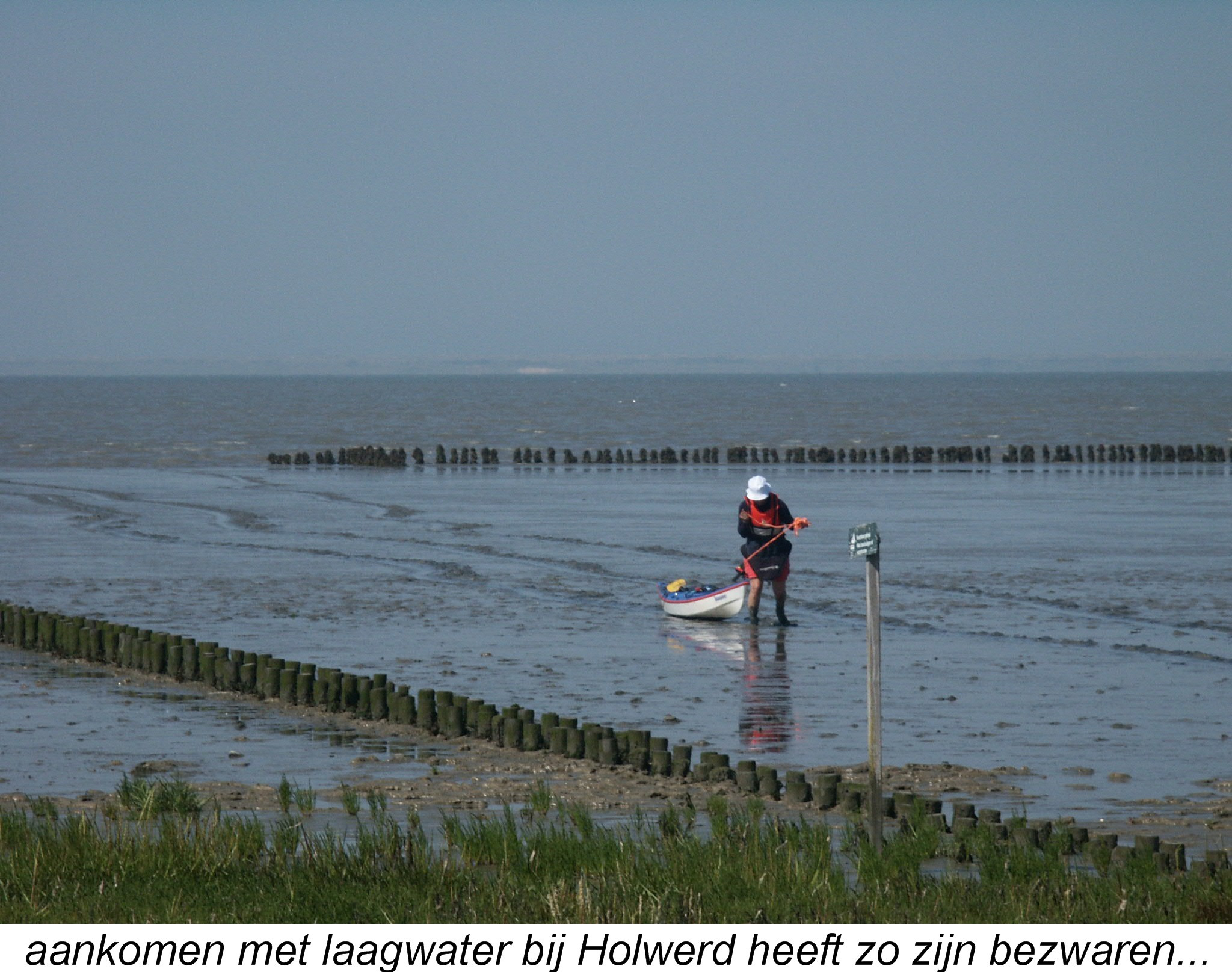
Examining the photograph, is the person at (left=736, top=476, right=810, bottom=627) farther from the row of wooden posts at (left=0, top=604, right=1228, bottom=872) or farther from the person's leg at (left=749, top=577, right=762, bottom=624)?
the row of wooden posts at (left=0, top=604, right=1228, bottom=872)

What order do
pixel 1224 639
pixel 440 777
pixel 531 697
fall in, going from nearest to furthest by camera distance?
pixel 440 777 < pixel 531 697 < pixel 1224 639

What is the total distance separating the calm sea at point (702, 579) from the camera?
14398 millimetres

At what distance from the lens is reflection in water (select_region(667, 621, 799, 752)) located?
1447 cm

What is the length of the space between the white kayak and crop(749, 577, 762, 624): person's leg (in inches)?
2.8

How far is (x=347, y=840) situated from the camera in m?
10.3

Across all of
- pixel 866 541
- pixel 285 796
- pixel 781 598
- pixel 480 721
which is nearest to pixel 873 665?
pixel 866 541

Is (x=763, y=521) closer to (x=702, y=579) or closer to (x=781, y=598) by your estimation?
(x=781, y=598)

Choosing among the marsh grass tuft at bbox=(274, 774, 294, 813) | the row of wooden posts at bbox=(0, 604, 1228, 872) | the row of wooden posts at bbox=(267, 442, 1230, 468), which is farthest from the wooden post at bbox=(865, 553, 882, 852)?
the row of wooden posts at bbox=(267, 442, 1230, 468)

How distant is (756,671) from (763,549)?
11.5ft

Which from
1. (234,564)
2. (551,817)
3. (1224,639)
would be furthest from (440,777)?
(234,564)

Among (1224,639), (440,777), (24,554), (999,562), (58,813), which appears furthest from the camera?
(24,554)

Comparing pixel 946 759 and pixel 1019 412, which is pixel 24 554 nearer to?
pixel 946 759

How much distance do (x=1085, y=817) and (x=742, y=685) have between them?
5.88 meters
